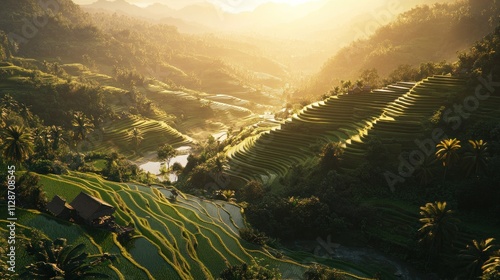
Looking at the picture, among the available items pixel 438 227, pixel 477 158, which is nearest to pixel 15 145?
pixel 438 227

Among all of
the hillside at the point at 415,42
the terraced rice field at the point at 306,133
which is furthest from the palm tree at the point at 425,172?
the hillside at the point at 415,42

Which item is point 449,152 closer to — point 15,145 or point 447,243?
point 447,243

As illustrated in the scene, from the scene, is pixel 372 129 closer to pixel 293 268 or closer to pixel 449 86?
pixel 449 86

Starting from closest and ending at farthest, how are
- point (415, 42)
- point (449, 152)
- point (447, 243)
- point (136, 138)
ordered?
point (447, 243)
point (449, 152)
point (136, 138)
point (415, 42)

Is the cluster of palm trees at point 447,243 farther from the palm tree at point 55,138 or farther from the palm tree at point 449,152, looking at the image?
the palm tree at point 55,138

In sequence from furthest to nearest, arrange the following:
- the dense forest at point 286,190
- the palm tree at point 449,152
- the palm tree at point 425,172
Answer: the palm tree at point 425,172 < the palm tree at point 449,152 < the dense forest at point 286,190

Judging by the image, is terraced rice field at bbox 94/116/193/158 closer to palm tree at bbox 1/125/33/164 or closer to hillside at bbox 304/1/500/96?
palm tree at bbox 1/125/33/164
